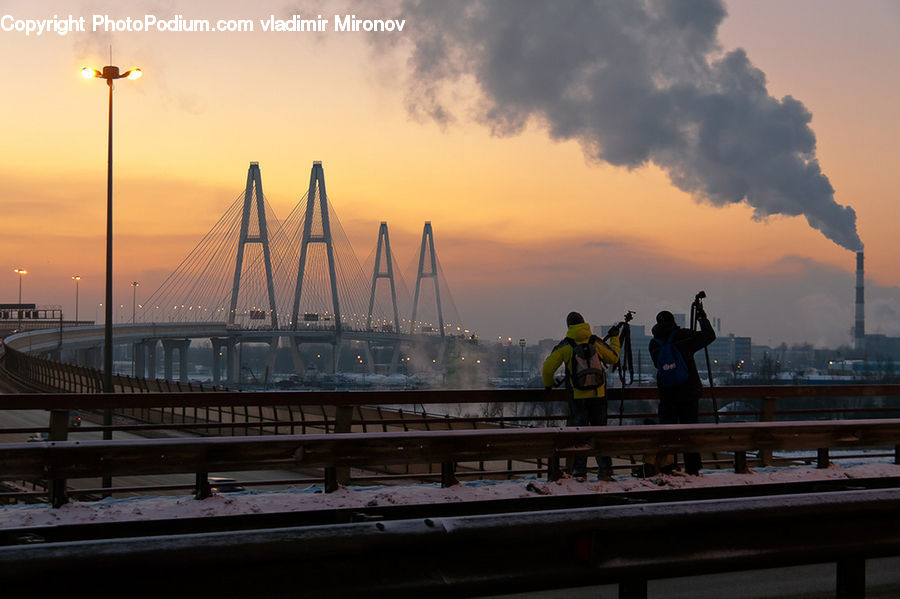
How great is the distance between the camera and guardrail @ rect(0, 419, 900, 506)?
6410mm

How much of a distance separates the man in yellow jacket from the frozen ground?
75 centimetres

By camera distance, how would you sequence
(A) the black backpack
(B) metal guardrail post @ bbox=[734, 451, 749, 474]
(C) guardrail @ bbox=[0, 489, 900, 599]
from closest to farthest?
(C) guardrail @ bbox=[0, 489, 900, 599] < (A) the black backpack < (B) metal guardrail post @ bbox=[734, 451, 749, 474]

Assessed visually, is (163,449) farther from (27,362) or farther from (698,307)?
(27,362)

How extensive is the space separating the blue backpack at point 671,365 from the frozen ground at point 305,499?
Answer: 97cm

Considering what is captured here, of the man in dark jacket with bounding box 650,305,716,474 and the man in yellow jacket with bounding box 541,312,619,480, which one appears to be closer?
the man in yellow jacket with bounding box 541,312,619,480

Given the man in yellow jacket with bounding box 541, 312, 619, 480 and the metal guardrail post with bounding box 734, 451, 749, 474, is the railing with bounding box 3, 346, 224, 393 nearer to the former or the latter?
the man in yellow jacket with bounding box 541, 312, 619, 480

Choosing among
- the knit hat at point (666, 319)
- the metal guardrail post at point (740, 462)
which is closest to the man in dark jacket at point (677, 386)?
the knit hat at point (666, 319)

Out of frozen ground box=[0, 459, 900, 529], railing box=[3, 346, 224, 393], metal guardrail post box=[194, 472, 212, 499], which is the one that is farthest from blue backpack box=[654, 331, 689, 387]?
railing box=[3, 346, 224, 393]

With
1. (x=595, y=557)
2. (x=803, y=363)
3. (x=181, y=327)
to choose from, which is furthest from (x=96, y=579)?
(x=803, y=363)

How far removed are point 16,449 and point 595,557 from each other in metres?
4.23

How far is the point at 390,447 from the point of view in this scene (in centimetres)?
721

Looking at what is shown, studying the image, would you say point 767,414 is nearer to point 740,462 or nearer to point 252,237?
point 740,462

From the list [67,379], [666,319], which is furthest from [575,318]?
[67,379]

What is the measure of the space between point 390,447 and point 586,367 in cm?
281
